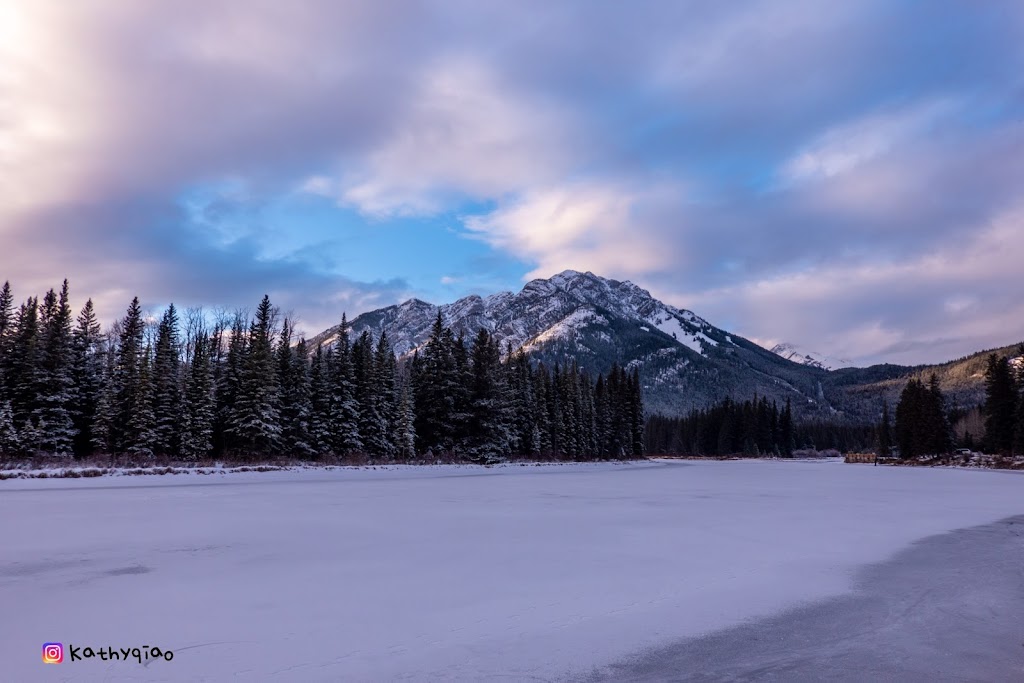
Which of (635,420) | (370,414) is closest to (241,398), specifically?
(370,414)

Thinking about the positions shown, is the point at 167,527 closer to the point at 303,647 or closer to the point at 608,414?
the point at 303,647

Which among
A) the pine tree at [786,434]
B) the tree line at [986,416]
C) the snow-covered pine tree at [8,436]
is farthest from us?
the pine tree at [786,434]

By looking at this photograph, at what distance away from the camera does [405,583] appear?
867 centimetres

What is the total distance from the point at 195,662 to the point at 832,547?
12.5 metres

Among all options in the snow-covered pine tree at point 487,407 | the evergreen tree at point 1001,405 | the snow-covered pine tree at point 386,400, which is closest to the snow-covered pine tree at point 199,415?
the snow-covered pine tree at point 386,400

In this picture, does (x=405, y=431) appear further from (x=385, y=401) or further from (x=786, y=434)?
(x=786, y=434)

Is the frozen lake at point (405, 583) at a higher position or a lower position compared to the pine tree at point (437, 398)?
lower

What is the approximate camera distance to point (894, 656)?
6.31 m

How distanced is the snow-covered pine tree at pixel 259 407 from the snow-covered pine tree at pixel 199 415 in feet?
7.12

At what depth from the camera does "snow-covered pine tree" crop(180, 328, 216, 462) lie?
4547cm

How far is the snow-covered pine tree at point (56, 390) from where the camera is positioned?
42344 mm

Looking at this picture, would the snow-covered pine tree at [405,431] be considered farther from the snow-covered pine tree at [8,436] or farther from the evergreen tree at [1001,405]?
the evergreen tree at [1001,405]

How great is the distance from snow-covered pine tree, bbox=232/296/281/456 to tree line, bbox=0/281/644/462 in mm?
113

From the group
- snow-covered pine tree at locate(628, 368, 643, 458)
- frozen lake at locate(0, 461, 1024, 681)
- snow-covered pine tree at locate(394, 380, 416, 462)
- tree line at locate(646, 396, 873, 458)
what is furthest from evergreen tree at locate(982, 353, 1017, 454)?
frozen lake at locate(0, 461, 1024, 681)
